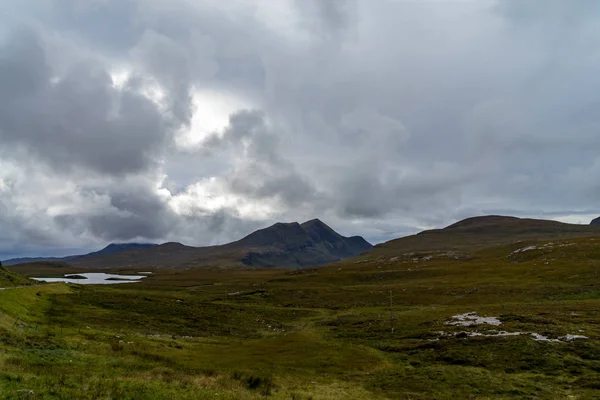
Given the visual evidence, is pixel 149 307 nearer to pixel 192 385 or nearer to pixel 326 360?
pixel 326 360

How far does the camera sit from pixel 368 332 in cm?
6216

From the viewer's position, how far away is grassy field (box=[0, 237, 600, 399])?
28.0 meters

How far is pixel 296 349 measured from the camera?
50.9 m

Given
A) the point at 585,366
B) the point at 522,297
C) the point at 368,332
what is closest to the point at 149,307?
the point at 368,332

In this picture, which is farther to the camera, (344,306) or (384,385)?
(344,306)

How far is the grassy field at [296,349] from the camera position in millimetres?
27969

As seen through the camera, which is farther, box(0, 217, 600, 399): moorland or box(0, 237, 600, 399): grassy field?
box(0, 217, 600, 399): moorland

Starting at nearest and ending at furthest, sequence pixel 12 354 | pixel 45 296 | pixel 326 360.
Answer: pixel 12 354 < pixel 326 360 < pixel 45 296

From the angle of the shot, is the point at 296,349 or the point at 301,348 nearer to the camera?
the point at 296,349

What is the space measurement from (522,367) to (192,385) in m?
32.8

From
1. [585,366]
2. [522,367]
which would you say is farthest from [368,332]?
[585,366]

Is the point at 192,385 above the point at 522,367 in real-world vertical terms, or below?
above

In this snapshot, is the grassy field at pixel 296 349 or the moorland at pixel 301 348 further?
the moorland at pixel 301 348

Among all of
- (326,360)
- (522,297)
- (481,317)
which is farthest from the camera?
(522,297)
